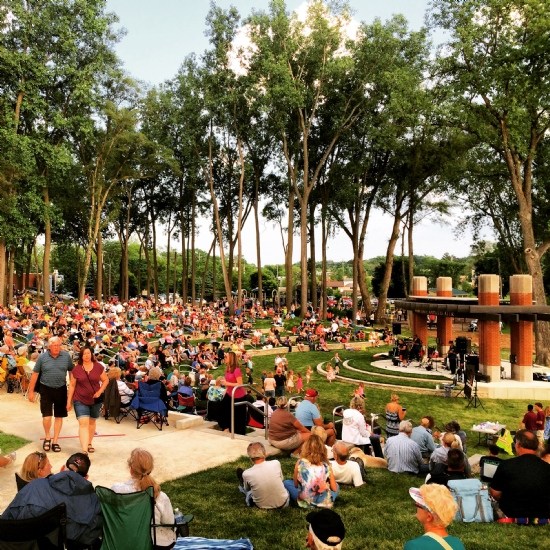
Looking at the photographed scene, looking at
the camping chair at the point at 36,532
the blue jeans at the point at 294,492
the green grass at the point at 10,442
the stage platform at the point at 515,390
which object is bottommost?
the stage platform at the point at 515,390

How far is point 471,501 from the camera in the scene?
5.93 metres

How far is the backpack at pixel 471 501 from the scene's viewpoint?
5.90 meters

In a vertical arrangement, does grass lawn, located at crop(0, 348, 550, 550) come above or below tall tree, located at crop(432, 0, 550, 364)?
below

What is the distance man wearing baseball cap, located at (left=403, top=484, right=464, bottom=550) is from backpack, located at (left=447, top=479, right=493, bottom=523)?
2904mm

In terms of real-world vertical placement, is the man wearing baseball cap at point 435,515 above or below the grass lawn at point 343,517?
above

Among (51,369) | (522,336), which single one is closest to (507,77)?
(522,336)

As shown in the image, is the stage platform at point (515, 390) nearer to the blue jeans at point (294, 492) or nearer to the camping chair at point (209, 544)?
the blue jeans at point (294, 492)

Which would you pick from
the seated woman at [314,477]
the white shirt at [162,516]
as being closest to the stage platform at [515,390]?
the seated woman at [314,477]

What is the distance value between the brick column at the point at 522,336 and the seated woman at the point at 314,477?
50.2 ft

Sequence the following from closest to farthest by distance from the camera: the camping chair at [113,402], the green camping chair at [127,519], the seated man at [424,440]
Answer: the green camping chair at [127,519]
the seated man at [424,440]
the camping chair at [113,402]

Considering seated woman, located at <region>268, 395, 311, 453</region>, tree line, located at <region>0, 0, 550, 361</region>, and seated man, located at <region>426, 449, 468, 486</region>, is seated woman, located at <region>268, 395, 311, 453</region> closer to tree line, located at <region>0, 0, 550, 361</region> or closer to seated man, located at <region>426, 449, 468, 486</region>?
seated man, located at <region>426, 449, 468, 486</region>

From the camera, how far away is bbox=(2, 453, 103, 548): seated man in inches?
160

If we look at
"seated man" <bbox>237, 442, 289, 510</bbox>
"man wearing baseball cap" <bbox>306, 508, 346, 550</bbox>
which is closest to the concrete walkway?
"seated man" <bbox>237, 442, 289, 510</bbox>

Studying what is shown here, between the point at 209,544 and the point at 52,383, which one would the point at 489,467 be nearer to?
the point at 209,544
